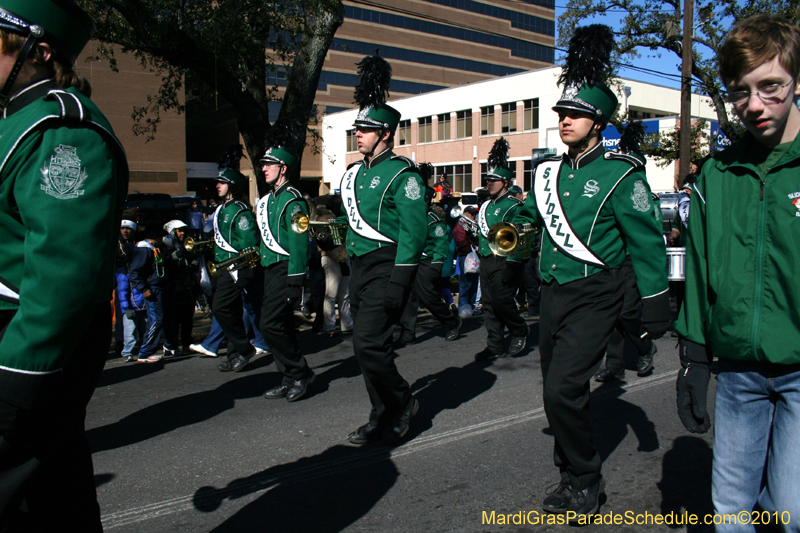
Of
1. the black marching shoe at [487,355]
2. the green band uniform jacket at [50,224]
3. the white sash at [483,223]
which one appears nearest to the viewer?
the green band uniform jacket at [50,224]

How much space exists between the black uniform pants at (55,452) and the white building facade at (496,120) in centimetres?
3637

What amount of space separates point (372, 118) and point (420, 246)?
3.69ft

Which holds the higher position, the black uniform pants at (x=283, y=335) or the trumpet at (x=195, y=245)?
the trumpet at (x=195, y=245)

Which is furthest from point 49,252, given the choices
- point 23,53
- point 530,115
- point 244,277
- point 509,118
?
point 509,118

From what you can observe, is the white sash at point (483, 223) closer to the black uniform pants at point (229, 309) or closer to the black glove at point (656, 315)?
the black uniform pants at point (229, 309)

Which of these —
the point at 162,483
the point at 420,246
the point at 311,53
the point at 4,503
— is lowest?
the point at 162,483

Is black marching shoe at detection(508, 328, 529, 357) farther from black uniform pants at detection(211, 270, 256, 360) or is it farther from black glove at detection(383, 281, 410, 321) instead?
black glove at detection(383, 281, 410, 321)

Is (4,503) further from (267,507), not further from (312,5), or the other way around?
(312,5)

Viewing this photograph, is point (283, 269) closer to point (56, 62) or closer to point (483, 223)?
point (483, 223)

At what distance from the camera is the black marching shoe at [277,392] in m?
6.04

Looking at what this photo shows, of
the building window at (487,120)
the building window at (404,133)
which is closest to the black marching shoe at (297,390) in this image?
the building window at (487,120)

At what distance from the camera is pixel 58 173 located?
1886mm

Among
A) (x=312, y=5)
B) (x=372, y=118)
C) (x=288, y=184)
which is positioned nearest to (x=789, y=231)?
(x=372, y=118)

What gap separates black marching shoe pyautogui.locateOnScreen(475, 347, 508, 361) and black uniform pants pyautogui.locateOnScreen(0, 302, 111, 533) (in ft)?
18.4
